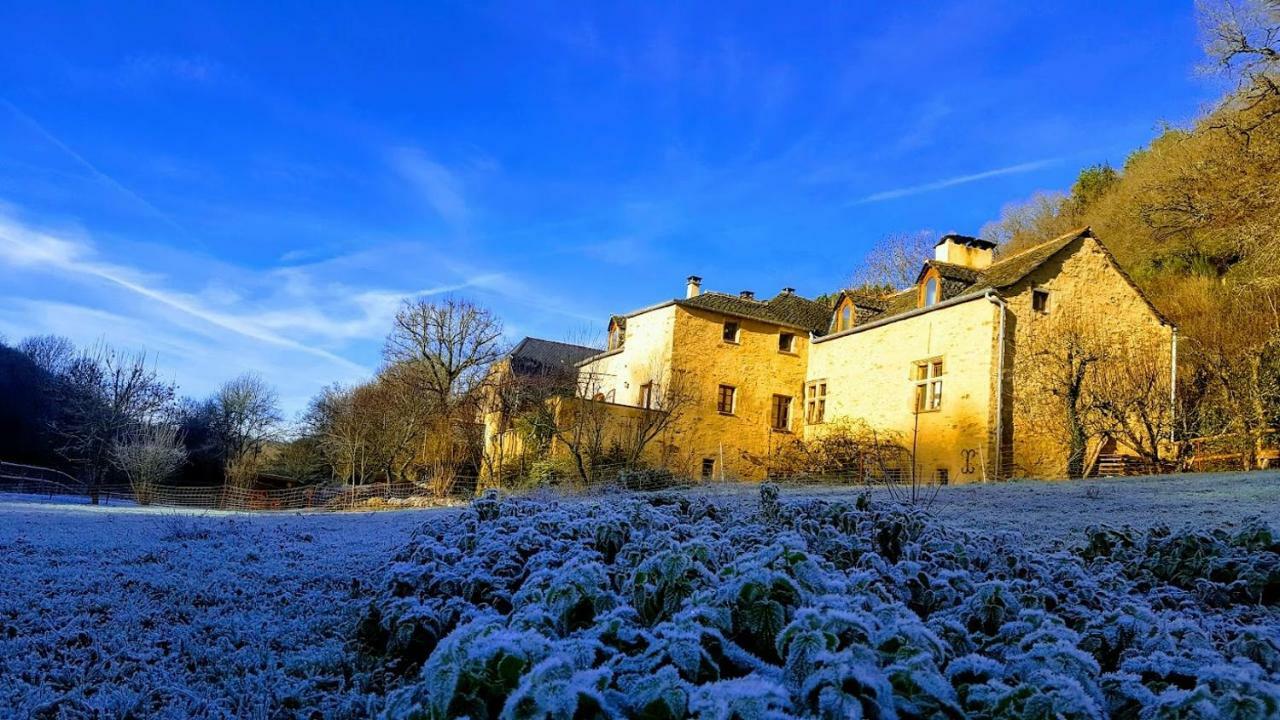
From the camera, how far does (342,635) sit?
3.90m

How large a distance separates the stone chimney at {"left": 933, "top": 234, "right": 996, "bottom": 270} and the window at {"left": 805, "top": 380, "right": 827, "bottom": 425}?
17.3 feet

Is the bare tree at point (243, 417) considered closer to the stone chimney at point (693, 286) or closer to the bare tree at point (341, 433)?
the bare tree at point (341, 433)

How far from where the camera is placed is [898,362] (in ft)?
69.7

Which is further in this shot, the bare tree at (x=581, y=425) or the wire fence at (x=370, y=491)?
the bare tree at (x=581, y=425)

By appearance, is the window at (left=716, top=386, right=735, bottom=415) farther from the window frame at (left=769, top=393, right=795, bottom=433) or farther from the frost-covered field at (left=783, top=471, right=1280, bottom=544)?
the frost-covered field at (left=783, top=471, right=1280, bottom=544)

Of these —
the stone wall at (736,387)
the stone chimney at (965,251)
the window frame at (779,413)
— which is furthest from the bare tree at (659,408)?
the stone chimney at (965,251)

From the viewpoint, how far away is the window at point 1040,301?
62.5 feet

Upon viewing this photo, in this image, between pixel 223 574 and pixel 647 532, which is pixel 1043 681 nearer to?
pixel 647 532

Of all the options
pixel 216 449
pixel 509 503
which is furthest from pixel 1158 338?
pixel 216 449

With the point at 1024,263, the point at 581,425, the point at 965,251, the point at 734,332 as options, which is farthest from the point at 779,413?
the point at 1024,263

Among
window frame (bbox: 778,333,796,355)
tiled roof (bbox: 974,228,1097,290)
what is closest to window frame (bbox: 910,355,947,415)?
tiled roof (bbox: 974,228,1097,290)

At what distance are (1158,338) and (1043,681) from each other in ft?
72.7

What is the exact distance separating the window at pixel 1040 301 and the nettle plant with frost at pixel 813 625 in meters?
15.0

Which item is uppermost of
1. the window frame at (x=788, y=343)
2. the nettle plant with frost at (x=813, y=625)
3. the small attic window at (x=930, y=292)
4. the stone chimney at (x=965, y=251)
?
the stone chimney at (x=965, y=251)
